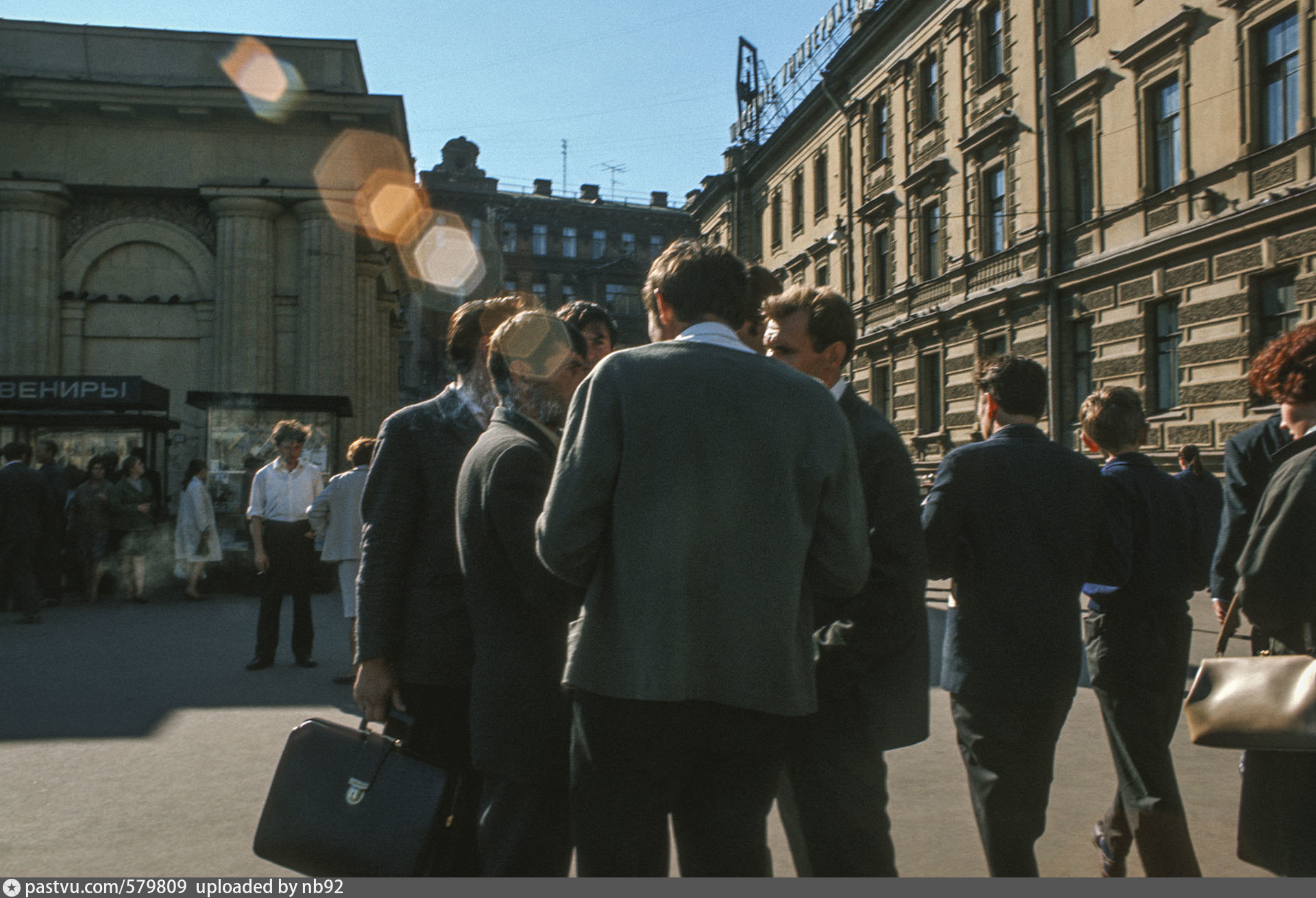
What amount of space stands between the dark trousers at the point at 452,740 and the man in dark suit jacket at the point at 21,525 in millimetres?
9484

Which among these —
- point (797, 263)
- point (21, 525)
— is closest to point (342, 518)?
point (21, 525)

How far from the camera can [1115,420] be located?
4.01m

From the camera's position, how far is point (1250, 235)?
14.5m

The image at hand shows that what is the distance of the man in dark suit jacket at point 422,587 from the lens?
2.89m

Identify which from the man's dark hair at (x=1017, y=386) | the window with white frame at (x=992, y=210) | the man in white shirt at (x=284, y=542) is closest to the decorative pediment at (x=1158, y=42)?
the window with white frame at (x=992, y=210)

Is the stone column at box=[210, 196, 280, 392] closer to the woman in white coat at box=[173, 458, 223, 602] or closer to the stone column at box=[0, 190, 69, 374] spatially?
the stone column at box=[0, 190, 69, 374]

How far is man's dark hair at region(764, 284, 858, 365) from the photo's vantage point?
10.2ft

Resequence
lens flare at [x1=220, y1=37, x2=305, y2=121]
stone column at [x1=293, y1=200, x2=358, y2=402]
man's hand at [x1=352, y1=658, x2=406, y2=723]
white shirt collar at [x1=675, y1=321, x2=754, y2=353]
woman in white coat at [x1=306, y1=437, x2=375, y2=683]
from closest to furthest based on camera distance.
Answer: white shirt collar at [x1=675, y1=321, x2=754, y2=353] < man's hand at [x1=352, y1=658, x2=406, y2=723] < woman in white coat at [x1=306, y1=437, x2=375, y2=683] < stone column at [x1=293, y1=200, x2=358, y2=402] < lens flare at [x1=220, y1=37, x2=305, y2=121]

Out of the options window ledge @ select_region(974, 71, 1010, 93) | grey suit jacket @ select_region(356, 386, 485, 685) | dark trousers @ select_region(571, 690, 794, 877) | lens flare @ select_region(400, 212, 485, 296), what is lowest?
dark trousers @ select_region(571, 690, 794, 877)

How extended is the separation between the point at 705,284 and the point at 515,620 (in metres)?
0.91

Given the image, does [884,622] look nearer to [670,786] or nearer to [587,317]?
[670,786]

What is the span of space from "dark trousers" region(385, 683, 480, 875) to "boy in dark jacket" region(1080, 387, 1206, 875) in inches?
83.9

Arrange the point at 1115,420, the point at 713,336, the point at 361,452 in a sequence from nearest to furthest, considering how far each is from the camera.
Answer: the point at 713,336 → the point at 1115,420 → the point at 361,452

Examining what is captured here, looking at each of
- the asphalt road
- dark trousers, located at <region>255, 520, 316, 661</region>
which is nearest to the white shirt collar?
the asphalt road
